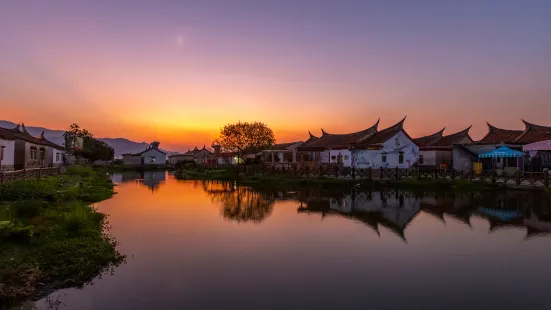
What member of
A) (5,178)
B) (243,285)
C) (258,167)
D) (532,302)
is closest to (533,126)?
(258,167)

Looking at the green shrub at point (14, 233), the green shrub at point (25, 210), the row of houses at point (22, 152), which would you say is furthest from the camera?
the row of houses at point (22, 152)

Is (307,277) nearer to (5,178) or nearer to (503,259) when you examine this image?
(503,259)

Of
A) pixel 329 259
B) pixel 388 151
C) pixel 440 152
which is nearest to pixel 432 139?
pixel 440 152

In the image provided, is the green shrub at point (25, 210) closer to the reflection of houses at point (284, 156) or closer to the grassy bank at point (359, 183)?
the grassy bank at point (359, 183)

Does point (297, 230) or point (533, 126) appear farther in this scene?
point (533, 126)

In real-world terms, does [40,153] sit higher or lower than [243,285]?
higher

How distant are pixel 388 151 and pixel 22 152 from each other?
37679mm

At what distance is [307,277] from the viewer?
10.4 meters

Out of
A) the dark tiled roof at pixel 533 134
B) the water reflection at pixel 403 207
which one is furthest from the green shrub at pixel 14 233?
the dark tiled roof at pixel 533 134

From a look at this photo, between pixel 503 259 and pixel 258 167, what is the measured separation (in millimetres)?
42210

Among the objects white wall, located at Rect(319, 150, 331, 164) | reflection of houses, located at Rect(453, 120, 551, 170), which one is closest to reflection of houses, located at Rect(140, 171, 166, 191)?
white wall, located at Rect(319, 150, 331, 164)

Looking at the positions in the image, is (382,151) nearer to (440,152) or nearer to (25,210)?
(440,152)

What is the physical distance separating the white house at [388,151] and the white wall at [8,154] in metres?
34.0

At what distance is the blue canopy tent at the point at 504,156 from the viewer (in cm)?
3616
